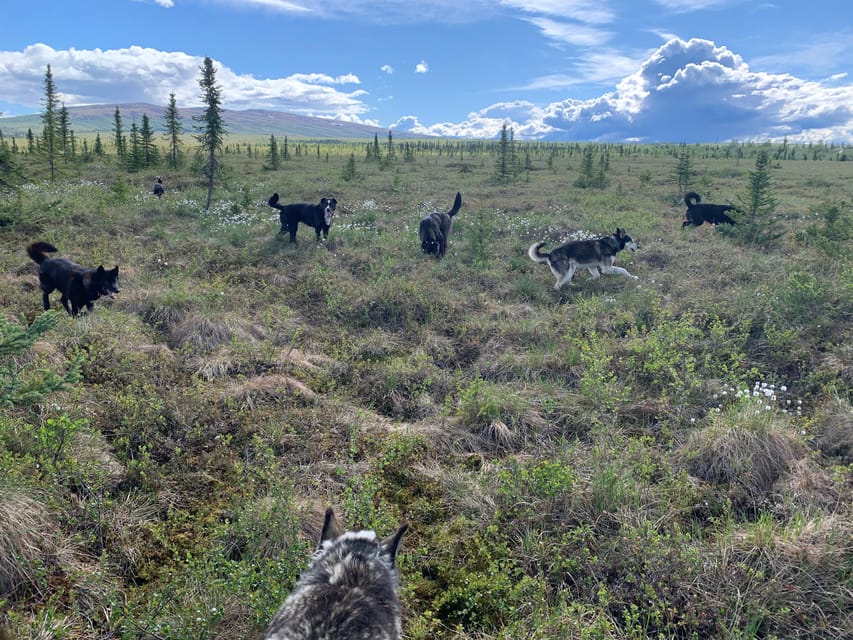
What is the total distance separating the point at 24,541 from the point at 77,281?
6692mm

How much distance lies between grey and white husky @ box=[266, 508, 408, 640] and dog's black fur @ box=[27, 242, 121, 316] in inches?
320

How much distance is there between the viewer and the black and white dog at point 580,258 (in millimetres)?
11711

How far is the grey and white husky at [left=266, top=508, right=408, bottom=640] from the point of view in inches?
93.7

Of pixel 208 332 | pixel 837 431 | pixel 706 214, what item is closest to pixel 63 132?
pixel 208 332

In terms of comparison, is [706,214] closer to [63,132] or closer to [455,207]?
[455,207]

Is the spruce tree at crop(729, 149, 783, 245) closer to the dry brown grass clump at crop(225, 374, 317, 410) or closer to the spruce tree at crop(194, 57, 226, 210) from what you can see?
Result: the dry brown grass clump at crop(225, 374, 317, 410)

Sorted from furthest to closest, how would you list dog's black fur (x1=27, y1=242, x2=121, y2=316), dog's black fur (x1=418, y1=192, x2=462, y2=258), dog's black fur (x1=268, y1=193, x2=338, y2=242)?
dog's black fur (x1=268, y1=193, x2=338, y2=242) < dog's black fur (x1=418, y1=192, x2=462, y2=258) < dog's black fur (x1=27, y1=242, x2=121, y2=316)

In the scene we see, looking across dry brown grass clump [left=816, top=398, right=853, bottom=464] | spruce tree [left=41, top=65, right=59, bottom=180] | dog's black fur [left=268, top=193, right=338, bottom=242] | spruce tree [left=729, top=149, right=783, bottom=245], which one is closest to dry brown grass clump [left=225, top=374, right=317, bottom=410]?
dry brown grass clump [left=816, top=398, right=853, bottom=464]

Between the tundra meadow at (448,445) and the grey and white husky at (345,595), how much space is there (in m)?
0.82

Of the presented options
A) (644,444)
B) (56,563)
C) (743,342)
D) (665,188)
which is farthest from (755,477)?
(665,188)

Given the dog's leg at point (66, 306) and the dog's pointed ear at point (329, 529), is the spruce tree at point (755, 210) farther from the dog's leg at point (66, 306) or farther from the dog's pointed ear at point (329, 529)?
the dog's leg at point (66, 306)

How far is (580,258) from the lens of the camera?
11750mm

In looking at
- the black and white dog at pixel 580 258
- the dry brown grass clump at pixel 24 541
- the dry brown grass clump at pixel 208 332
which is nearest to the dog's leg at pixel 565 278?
the black and white dog at pixel 580 258

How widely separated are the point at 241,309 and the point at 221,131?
16.9m
